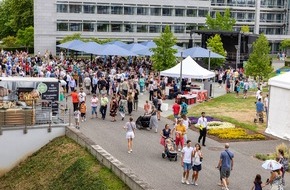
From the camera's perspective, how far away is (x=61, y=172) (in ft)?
64.3

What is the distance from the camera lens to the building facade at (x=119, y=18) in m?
72.1

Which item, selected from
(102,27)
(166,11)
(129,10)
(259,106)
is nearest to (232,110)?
(259,106)

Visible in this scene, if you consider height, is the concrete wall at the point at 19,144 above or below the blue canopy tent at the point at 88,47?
below

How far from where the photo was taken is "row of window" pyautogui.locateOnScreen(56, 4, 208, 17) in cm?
7231

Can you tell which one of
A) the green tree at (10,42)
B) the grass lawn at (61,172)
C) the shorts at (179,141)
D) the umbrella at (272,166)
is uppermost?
the green tree at (10,42)

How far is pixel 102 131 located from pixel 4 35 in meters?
74.2

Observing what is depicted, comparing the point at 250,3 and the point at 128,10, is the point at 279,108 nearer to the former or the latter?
the point at 128,10

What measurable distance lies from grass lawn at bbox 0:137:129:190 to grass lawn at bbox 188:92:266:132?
9208 millimetres

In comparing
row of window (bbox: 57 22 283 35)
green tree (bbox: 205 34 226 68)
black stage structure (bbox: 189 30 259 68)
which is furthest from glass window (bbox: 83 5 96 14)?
green tree (bbox: 205 34 226 68)

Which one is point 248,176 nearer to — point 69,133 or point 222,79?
point 69,133

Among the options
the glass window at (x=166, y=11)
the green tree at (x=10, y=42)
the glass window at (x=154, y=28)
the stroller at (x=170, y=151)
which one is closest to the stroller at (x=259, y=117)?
the stroller at (x=170, y=151)

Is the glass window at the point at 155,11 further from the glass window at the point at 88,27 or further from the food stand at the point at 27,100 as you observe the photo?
the food stand at the point at 27,100

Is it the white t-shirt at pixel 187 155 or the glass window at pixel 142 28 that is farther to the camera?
the glass window at pixel 142 28

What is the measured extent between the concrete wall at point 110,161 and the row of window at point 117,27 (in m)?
51.8
